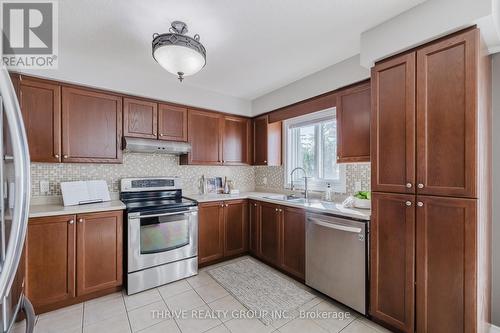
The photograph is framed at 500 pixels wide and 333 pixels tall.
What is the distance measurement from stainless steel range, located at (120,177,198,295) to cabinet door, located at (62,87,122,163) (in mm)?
447

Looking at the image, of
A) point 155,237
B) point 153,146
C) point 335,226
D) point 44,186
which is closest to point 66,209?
point 44,186

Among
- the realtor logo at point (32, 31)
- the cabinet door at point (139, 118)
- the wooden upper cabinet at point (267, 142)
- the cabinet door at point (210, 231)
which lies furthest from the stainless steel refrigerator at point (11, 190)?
the wooden upper cabinet at point (267, 142)

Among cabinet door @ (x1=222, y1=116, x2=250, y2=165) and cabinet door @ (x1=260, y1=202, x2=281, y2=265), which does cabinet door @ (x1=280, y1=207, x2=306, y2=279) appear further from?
cabinet door @ (x1=222, y1=116, x2=250, y2=165)

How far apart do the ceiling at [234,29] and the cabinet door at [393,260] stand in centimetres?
142

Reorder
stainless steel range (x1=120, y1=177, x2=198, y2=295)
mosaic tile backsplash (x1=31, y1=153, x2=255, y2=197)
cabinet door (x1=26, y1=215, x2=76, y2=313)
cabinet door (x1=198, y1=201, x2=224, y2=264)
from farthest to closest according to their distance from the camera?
cabinet door (x1=198, y1=201, x2=224, y2=264)
mosaic tile backsplash (x1=31, y1=153, x2=255, y2=197)
stainless steel range (x1=120, y1=177, x2=198, y2=295)
cabinet door (x1=26, y1=215, x2=76, y2=313)

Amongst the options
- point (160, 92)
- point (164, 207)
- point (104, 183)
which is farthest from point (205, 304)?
point (160, 92)

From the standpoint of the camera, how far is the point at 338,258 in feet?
6.86

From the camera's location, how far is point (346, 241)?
2.03m

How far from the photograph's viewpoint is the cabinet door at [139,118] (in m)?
2.70

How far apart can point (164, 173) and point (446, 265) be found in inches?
122

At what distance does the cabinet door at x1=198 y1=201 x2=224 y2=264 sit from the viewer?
2.92 m

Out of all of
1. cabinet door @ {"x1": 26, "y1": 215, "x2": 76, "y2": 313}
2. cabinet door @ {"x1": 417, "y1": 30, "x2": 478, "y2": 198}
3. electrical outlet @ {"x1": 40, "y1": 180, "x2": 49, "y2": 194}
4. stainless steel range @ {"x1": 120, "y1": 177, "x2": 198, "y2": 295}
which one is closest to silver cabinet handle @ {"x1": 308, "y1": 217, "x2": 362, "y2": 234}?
cabinet door @ {"x1": 417, "y1": 30, "x2": 478, "y2": 198}

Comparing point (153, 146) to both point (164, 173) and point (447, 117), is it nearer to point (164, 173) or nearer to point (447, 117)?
point (164, 173)

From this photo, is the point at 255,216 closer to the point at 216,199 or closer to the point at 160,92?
the point at 216,199
